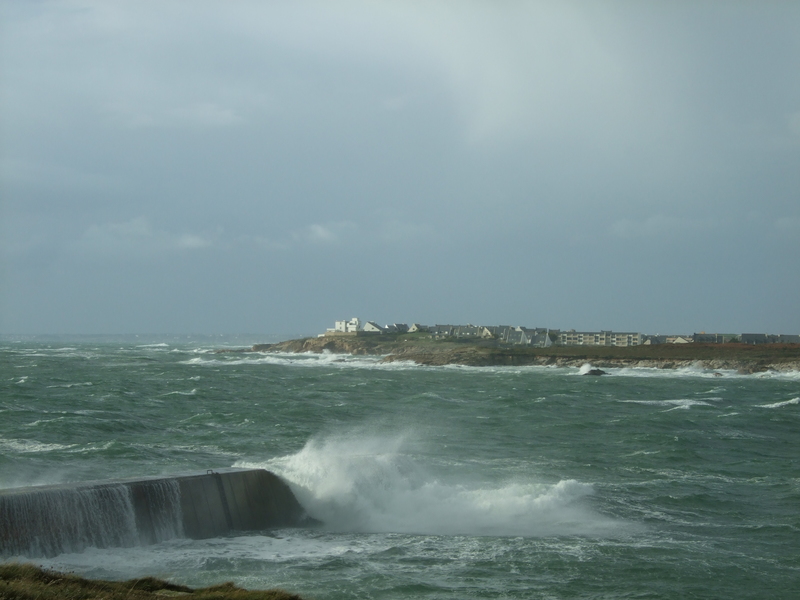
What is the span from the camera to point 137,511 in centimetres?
1430

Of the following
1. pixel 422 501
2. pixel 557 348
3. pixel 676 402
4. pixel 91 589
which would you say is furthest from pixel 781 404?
pixel 557 348

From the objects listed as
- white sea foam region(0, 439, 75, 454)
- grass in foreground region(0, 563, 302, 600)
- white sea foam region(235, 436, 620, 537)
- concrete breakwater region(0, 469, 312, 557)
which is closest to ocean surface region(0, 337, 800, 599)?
white sea foam region(235, 436, 620, 537)

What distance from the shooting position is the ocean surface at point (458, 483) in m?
12.9

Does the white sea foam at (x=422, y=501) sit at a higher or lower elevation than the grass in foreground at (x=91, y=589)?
lower

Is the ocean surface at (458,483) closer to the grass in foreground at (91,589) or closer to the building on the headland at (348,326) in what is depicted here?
the grass in foreground at (91,589)

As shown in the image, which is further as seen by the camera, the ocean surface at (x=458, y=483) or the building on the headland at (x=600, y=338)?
the building on the headland at (x=600, y=338)

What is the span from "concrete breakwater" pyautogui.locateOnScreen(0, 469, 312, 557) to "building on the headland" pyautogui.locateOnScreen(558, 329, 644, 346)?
116630 millimetres

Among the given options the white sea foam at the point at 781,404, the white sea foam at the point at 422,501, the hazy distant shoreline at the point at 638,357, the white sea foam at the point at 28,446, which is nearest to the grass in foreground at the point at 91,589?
the white sea foam at the point at 422,501

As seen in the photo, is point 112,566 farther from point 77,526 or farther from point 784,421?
point 784,421

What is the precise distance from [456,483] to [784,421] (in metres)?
24.5

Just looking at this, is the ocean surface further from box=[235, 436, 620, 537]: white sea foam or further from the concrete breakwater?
the concrete breakwater

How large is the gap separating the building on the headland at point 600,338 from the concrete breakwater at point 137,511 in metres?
117

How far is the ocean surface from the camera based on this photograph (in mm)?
12938

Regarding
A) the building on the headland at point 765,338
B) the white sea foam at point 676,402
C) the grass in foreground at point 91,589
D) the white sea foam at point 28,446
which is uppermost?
the building on the headland at point 765,338
